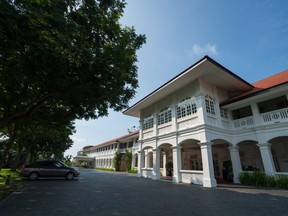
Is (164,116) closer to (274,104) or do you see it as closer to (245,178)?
(245,178)

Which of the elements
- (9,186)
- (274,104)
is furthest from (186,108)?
(9,186)

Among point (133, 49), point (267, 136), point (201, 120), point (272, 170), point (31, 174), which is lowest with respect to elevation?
point (31, 174)

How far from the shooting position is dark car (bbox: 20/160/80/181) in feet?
44.2

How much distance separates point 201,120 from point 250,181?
5388 millimetres

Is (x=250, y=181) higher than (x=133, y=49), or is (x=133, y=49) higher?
(x=133, y=49)

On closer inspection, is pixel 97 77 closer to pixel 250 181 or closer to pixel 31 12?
pixel 31 12

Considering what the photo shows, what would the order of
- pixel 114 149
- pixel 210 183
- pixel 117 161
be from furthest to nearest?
pixel 114 149
pixel 117 161
pixel 210 183

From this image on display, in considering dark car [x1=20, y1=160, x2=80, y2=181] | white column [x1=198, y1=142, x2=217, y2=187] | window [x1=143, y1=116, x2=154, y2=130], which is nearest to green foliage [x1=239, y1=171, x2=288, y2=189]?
white column [x1=198, y1=142, x2=217, y2=187]

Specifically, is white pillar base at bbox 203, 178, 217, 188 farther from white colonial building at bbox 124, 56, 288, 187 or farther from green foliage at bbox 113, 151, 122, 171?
green foliage at bbox 113, 151, 122, 171

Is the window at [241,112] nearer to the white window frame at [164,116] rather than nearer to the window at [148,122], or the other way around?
the white window frame at [164,116]

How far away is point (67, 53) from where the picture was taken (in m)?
5.71

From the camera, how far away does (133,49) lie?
8500 millimetres

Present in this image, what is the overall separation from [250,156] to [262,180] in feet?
13.2

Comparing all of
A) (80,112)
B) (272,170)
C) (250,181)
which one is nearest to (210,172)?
(250,181)
